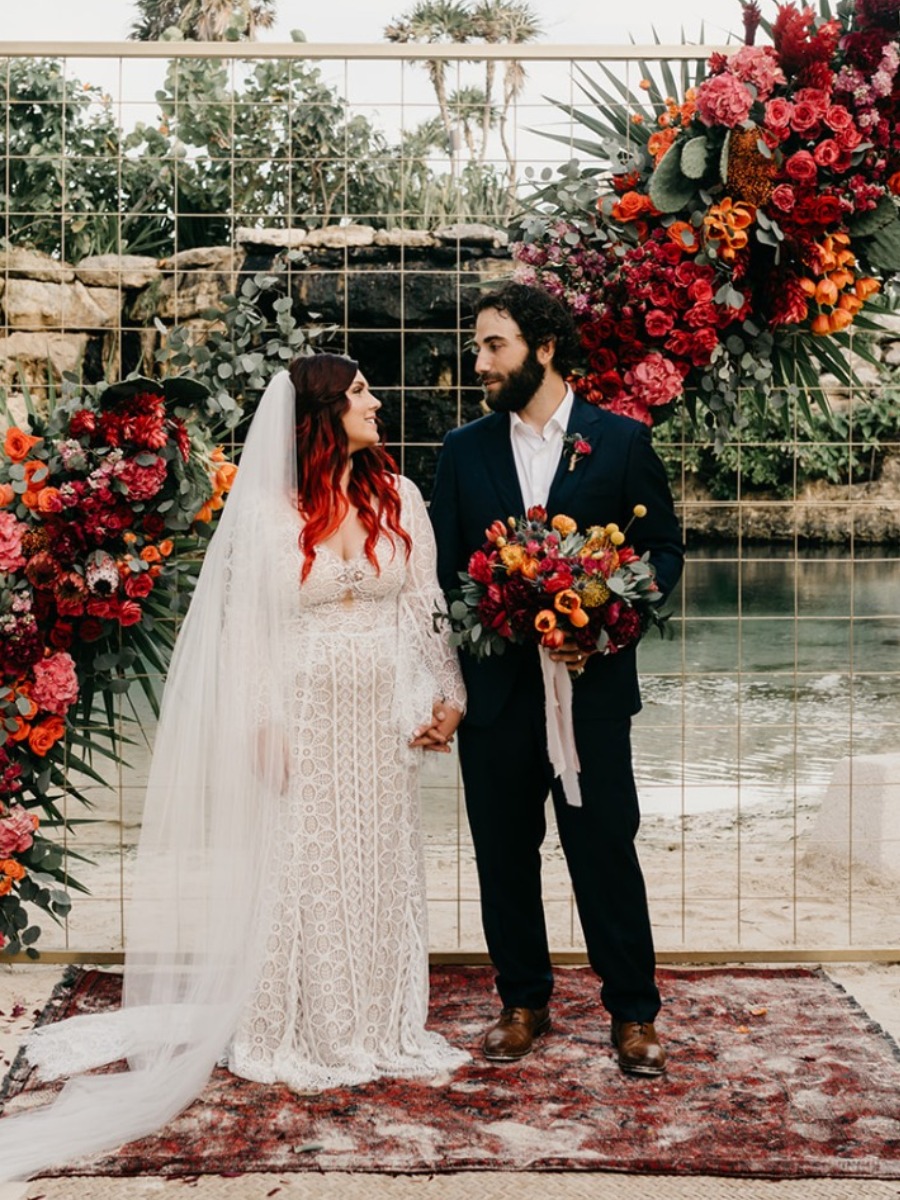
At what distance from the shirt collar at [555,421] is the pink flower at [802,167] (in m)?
0.96

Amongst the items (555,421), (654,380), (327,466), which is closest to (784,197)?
(654,380)

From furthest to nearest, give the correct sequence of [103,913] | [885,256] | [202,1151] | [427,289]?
[103,913], [427,289], [885,256], [202,1151]

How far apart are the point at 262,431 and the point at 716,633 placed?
14.4 metres

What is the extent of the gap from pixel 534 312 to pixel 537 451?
1.24ft

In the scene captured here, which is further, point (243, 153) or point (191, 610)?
point (243, 153)

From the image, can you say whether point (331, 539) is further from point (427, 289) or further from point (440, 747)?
point (427, 289)

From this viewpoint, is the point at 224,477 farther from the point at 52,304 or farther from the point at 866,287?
the point at 866,287

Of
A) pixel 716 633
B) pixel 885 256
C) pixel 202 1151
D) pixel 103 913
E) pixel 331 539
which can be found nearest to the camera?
pixel 202 1151

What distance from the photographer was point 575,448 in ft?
13.0

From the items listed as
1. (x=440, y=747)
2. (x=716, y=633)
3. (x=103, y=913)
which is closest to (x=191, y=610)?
(x=440, y=747)

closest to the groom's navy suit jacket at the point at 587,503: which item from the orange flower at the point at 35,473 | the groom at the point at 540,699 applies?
the groom at the point at 540,699

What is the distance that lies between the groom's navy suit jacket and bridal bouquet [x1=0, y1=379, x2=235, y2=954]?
85 centimetres

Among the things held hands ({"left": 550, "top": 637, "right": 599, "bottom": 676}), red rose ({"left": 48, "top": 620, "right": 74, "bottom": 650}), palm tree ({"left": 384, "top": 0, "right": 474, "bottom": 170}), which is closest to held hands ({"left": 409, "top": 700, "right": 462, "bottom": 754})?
held hands ({"left": 550, "top": 637, "right": 599, "bottom": 676})

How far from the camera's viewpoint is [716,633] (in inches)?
706
